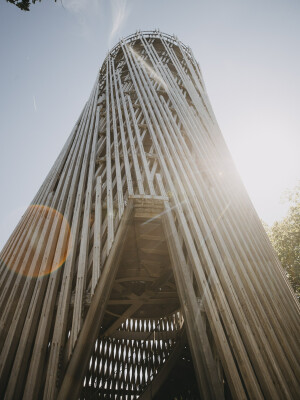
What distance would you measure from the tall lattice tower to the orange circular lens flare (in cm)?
2

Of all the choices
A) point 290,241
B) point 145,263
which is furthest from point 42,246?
point 290,241

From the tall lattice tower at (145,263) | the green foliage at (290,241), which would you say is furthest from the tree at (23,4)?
the green foliage at (290,241)

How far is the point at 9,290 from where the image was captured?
3098mm

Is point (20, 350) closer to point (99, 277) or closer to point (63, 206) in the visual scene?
point (99, 277)

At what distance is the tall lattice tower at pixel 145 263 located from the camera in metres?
2.43

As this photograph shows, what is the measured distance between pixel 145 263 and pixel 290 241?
9.81 meters

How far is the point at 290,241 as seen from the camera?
39.2 ft

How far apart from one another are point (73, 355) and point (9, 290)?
55.4 inches

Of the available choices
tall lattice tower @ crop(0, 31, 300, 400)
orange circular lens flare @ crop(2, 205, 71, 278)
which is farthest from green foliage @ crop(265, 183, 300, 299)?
orange circular lens flare @ crop(2, 205, 71, 278)

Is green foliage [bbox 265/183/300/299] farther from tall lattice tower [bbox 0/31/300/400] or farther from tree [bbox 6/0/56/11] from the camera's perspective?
tree [bbox 6/0/56/11]

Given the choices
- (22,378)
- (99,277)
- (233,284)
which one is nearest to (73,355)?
(22,378)

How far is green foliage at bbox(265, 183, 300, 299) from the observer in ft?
36.4

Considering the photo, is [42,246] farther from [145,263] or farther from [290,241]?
[290,241]

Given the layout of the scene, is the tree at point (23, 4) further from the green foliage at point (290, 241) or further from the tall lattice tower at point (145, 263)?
the green foliage at point (290, 241)
